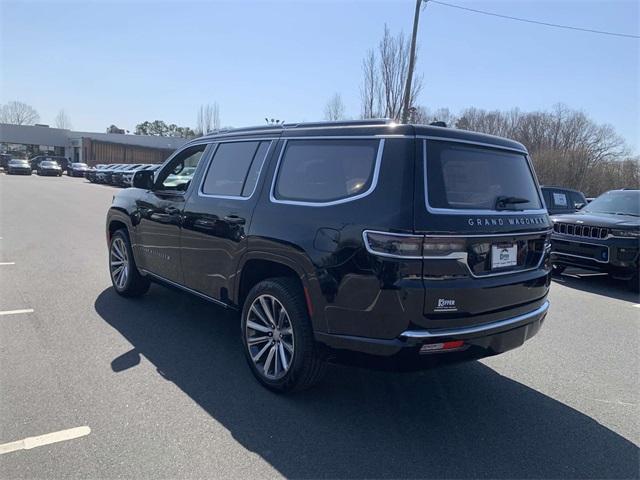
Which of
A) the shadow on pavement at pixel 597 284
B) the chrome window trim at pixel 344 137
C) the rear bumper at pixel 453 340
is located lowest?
the shadow on pavement at pixel 597 284

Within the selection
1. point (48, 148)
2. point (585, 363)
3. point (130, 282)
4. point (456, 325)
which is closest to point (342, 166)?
point (456, 325)

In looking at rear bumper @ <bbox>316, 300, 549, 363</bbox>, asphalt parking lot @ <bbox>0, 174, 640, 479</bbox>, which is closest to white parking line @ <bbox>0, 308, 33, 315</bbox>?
asphalt parking lot @ <bbox>0, 174, 640, 479</bbox>

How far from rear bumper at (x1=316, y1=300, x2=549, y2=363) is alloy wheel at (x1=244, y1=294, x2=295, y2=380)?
44 centimetres

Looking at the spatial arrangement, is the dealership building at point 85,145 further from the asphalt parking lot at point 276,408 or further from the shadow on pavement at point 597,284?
the asphalt parking lot at point 276,408

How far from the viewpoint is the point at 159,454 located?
9.53 ft

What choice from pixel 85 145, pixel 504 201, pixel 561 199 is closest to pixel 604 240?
pixel 561 199

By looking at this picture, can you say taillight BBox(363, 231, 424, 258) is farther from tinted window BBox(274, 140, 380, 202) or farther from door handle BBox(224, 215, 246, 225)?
door handle BBox(224, 215, 246, 225)

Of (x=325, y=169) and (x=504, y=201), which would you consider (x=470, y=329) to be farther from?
(x=325, y=169)

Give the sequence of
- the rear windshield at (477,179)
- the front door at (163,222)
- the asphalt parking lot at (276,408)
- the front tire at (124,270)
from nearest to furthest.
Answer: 1. the asphalt parking lot at (276,408)
2. the rear windshield at (477,179)
3. the front door at (163,222)
4. the front tire at (124,270)

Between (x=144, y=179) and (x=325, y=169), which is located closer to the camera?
(x=325, y=169)

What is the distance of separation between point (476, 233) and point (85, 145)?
6938 cm

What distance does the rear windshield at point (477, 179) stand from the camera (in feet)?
10.2

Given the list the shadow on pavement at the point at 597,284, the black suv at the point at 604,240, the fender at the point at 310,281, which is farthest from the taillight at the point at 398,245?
the shadow on pavement at the point at 597,284

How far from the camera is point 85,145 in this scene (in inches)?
2500
